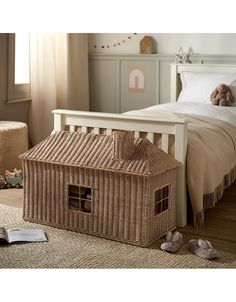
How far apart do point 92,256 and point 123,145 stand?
1.76 feet

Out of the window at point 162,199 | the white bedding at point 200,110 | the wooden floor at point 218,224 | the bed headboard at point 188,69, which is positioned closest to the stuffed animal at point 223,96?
the white bedding at point 200,110

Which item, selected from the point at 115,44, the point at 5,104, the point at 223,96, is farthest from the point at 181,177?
the point at 115,44

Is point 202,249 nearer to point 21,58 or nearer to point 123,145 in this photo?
point 123,145

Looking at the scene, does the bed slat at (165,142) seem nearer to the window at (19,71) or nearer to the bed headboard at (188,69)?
the bed headboard at (188,69)

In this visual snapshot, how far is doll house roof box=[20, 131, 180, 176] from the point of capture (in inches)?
98.0

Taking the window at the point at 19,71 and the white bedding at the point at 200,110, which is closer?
→ the white bedding at the point at 200,110

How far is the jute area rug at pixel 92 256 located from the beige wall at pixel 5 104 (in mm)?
1969

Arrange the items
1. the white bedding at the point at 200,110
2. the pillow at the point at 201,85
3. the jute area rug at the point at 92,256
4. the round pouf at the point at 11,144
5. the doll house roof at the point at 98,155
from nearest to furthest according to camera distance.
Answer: the jute area rug at the point at 92,256, the doll house roof at the point at 98,155, the white bedding at the point at 200,110, the round pouf at the point at 11,144, the pillow at the point at 201,85

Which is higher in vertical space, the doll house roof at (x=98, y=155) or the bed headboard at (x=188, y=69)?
the bed headboard at (x=188, y=69)

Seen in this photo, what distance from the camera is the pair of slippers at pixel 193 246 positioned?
93.3 inches
